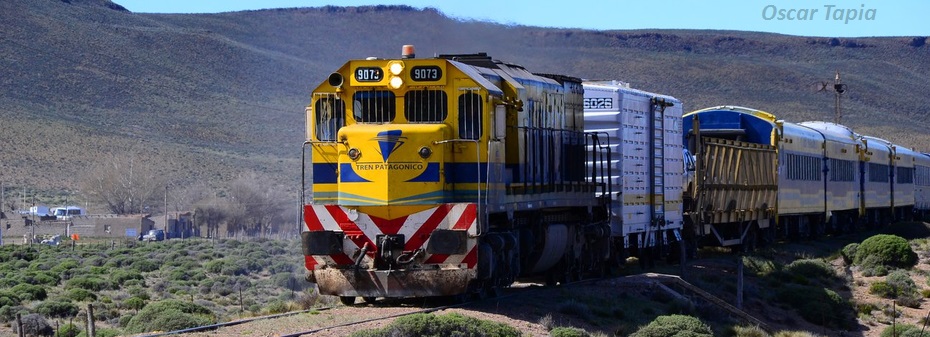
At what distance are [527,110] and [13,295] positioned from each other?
16.5 meters

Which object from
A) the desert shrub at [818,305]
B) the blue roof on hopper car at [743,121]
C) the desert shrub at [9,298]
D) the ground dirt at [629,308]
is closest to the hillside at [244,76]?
the blue roof on hopper car at [743,121]

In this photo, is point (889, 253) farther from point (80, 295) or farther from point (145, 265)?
point (145, 265)

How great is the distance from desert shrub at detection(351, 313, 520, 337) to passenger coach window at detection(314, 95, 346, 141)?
337 centimetres

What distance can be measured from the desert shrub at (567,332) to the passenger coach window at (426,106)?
311 centimetres

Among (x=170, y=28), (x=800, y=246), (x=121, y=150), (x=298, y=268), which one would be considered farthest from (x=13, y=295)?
(x=170, y=28)

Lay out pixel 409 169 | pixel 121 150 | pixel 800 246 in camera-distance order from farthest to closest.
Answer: pixel 121 150 → pixel 800 246 → pixel 409 169

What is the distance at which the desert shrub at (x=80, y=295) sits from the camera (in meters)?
30.9

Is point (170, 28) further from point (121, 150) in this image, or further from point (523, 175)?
point (523, 175)

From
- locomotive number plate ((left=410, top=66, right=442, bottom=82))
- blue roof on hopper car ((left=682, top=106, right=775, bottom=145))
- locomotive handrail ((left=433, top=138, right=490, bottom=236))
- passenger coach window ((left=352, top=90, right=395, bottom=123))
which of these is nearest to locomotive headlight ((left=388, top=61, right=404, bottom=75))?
locomotive number plate ((left=410, top=66, right=442, bottom=82))

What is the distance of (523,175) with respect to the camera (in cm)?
1798

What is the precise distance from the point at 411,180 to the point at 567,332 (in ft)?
8.94

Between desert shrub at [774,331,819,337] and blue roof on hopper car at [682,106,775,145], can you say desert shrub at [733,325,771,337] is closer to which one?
desert shrub at [774,331,819,337]

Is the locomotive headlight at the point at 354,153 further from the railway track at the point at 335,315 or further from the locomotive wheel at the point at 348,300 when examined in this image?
the locomotive wheel at the point at 348,300

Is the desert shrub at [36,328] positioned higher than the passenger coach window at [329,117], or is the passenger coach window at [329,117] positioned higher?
the passenger coach window at [329,117]
